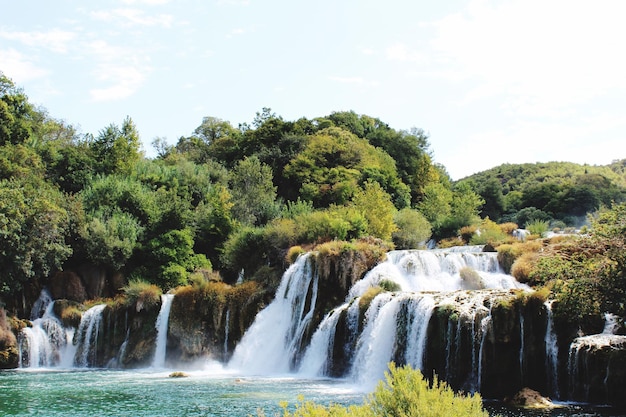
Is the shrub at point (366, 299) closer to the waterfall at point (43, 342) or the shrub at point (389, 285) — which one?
the shrub at point (389, 285)

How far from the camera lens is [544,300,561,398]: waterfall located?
1900 cm

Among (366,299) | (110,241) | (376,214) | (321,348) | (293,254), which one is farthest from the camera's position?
(376,214)

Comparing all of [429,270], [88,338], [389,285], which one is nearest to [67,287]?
[88,338]

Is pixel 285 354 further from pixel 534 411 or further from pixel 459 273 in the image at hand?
pixel 534 411

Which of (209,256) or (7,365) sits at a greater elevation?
(209,256)

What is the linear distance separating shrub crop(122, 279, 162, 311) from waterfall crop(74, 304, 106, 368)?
1839 mm

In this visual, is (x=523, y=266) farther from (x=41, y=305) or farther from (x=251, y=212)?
(x=41, y=305)

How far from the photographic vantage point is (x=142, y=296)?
32.8 metres

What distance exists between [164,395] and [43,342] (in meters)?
14.7

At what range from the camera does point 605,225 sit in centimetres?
1866

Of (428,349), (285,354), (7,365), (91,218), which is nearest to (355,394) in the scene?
(428,349)

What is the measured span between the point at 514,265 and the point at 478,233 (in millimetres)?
13776

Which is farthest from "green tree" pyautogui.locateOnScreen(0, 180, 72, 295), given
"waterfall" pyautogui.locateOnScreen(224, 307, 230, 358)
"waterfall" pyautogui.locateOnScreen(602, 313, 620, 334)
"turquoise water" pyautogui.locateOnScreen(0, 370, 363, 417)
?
"waterfall" pyautogui.locateOnScreen(602, 313, 620, 334)

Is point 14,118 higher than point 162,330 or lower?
higher
